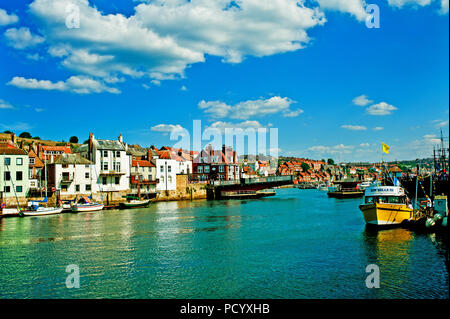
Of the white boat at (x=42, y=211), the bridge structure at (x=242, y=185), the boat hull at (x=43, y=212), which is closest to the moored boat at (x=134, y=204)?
the boat hull at (x=43, y=212)

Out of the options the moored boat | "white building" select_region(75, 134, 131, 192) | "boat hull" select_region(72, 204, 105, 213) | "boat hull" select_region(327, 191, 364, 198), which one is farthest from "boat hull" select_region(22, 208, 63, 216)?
"boat hull" select_region(327, 191, 364, 198)

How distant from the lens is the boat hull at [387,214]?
3484cm

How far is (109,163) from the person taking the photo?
75188 mm

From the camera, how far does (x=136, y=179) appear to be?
258ft

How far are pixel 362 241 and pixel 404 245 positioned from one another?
11.1 ft

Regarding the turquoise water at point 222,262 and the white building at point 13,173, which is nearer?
the turquoise water at point 222,262

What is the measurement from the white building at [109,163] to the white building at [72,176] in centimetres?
142

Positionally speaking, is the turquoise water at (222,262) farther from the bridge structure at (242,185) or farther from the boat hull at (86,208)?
the bridge structure at (242,185)

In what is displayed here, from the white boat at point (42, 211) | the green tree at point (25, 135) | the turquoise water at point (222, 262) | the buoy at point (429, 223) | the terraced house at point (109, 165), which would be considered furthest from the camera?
the green tree at point (25, 135)

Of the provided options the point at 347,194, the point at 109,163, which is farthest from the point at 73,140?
the point at 347,194

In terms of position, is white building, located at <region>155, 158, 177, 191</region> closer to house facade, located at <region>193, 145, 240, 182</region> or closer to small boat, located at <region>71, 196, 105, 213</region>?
small boat, located at <region>71, 196, 105, 213</region>

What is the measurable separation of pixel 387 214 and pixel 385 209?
550mm

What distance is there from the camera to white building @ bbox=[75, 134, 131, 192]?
2889 inches

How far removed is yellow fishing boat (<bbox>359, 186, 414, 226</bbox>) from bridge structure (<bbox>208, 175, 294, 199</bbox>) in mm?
60799
